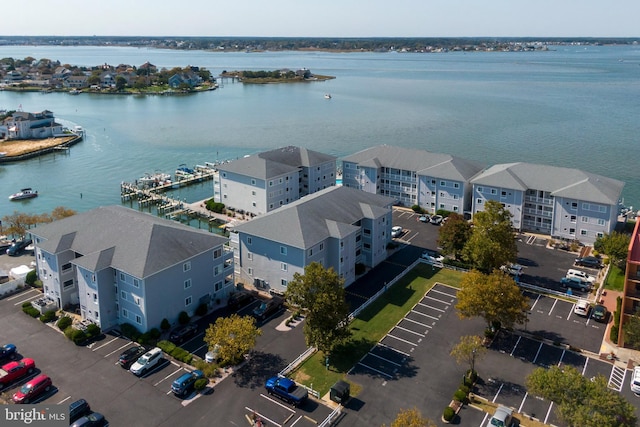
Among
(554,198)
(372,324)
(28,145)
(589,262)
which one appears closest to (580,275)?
(589,262)

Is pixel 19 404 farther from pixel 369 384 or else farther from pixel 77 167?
pixel 77 167

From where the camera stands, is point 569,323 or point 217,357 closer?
point 217,357

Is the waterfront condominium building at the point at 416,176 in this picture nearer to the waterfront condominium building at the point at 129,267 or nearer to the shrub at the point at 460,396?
the waterfront condominium building at the point at 129,267

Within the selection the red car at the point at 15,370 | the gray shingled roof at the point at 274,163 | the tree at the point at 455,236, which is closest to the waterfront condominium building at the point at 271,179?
the gray shingled roof at the point at 274,163

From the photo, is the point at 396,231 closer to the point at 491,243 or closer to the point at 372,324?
the point at 491,243

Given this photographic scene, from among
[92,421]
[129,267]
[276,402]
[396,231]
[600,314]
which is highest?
[129,267]

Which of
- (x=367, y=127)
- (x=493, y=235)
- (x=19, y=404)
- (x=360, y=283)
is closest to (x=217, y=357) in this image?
(x=19, y=404)

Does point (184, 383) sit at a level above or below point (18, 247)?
below
